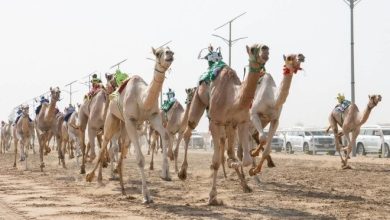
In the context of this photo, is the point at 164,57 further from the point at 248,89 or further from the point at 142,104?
the point at 248,89

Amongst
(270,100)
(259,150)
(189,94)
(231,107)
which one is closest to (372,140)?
(189,94)

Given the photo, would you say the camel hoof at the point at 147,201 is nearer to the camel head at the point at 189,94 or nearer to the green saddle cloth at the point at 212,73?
the green saddle cloth at the point at 212,73

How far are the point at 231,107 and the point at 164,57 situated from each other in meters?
1.60

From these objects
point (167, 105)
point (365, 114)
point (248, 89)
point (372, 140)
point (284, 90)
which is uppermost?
point (167, 105)

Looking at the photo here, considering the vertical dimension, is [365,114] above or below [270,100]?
above

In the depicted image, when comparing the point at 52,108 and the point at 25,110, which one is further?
the point at 25,110

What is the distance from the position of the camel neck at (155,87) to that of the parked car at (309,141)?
92.6 feet

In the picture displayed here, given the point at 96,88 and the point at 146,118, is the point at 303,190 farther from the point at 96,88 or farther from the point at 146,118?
the point at 96,88

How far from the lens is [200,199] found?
11.6 meters

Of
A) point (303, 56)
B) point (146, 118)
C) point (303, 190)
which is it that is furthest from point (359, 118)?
point (146, 118)

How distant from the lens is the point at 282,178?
17047mm

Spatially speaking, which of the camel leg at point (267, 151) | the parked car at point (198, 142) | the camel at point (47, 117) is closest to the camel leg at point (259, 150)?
the camel leg at point (267, 151)

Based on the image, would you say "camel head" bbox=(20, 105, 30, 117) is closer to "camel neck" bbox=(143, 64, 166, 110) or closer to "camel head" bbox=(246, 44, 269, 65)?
"camel neck" bbox=(143, 64, 166, 110)

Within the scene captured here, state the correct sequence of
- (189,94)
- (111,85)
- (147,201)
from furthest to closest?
(189,94) < (111,85) < (147,201)
